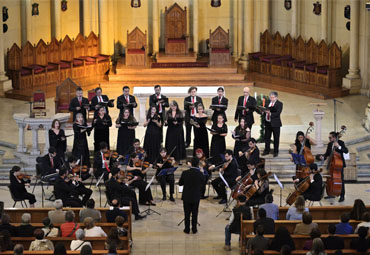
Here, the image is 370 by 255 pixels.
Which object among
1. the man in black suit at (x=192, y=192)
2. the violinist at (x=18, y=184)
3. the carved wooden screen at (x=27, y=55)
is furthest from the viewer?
the carved wooden screen at (x=27, y=55)

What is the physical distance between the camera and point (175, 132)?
69.3 feet

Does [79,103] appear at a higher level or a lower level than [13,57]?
lower

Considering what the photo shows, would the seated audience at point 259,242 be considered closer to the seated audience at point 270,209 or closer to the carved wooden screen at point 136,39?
the seated audience at point 270,209

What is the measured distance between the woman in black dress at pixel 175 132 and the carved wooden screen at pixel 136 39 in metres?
10.6

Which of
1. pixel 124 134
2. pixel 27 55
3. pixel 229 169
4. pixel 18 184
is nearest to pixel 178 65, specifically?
pixel 27 55

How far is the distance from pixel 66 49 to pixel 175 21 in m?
4.22

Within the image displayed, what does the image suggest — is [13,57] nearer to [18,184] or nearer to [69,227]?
[18,184]

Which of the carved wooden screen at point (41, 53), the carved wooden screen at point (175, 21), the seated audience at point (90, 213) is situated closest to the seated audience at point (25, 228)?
the seated audience at point (90, 213)

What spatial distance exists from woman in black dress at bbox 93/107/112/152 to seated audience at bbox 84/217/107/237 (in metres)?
5.78

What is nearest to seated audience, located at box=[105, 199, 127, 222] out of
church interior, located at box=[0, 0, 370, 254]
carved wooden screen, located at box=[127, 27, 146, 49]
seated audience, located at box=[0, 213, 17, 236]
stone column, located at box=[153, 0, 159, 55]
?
church interior, located at box=[0, 0, 370, 254]

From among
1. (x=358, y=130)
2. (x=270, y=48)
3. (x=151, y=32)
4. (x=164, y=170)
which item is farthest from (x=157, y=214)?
(x=151, y=32)

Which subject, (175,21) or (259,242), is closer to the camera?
(259,242)

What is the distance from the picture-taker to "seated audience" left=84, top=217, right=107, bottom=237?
15383mm

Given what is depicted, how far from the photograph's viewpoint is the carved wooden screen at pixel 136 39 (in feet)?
103
